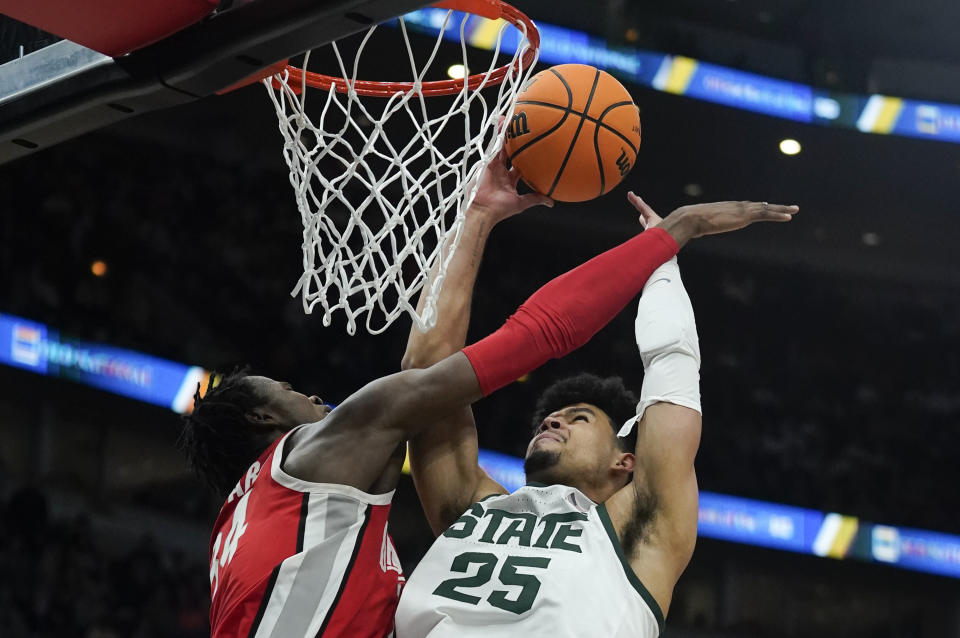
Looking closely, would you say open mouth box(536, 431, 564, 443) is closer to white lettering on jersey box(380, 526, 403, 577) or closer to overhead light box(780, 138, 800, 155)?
white lettering on jersey box(380, 526, 403, 577)

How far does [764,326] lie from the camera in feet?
43.1

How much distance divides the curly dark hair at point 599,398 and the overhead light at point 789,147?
8.64 metres

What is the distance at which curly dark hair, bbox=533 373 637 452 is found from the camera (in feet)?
10.9

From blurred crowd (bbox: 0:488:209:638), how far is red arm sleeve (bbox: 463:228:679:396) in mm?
5870

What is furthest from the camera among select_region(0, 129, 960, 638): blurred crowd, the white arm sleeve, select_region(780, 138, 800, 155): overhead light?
select_region(780, 138, 800, 155): overhead light

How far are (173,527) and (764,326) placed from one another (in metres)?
7.05

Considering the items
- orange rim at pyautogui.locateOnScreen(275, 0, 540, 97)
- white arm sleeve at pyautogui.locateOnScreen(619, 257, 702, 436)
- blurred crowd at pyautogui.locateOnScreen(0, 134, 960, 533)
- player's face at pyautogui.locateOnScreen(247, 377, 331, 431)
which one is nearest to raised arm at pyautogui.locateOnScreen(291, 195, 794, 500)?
white arm sleeve at pyautogui.locateOnScreen(619, 257, 702, 436)

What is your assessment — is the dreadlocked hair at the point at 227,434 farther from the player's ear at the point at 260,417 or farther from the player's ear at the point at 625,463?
the player's ear at the point at 625,463

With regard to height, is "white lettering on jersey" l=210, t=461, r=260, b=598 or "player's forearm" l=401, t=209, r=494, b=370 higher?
"player's forearm" l=401, t=209, r=494, b=370

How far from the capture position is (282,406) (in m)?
3.10

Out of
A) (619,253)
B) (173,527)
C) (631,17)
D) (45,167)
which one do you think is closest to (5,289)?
(45,167)

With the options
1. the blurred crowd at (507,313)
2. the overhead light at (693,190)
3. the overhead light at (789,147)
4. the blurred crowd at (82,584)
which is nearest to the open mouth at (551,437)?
the blurred crowd at (507,313)

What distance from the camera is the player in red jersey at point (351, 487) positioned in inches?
106

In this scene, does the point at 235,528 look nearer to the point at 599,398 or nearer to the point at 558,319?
the point at 558,319
